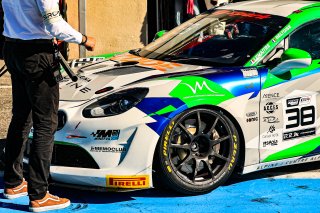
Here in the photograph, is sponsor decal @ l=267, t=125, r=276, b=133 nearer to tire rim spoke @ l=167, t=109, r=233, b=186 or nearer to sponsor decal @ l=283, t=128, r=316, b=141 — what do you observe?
sponsor decal @ l=283, t=128, r=316, b=141

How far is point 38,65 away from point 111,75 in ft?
2.89

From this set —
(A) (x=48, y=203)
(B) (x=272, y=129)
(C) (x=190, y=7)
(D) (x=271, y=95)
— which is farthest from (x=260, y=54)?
(C) (x=190, y=7)

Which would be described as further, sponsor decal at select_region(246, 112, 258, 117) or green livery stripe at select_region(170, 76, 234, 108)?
sponsor decal at select_region(246, 112, 258, 117)

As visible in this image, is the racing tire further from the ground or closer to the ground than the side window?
closer to the ground

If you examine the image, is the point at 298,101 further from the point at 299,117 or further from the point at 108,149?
the point at 108,149

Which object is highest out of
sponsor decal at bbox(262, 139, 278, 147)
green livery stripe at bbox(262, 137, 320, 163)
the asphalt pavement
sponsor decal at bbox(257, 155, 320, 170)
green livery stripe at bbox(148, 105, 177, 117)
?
green livery stripe at bbox(148, 105, 177, 117)

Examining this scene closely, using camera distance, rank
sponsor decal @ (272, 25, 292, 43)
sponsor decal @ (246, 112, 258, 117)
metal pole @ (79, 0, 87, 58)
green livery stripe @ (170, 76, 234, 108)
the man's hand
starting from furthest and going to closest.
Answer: metal pole @ (79, 0, 87, 58) → sponsor decal @ (272, 25, 292, 43) → sponsor decal @ (246, 112, 258, 117) → green livery stripe @ (170, 76, 234, 108) → the man's hand

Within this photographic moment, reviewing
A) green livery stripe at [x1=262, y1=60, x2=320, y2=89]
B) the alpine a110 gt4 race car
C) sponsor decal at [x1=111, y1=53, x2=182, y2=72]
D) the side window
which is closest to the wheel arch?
the alpine a110 gt4 race car

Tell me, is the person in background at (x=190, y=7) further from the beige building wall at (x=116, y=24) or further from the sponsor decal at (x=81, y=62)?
the sponsor decal at (x=81, y=62)

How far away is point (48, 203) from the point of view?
4656 mm

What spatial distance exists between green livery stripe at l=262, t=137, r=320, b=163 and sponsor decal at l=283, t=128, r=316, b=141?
7 centimetres

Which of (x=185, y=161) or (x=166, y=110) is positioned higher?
(x=166, y=110)

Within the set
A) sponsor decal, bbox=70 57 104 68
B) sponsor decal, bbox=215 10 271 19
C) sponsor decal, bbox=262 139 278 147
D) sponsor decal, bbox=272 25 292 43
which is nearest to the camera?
sponsor decal, bbox=262 139 278 147

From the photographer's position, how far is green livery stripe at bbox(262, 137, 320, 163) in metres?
5.13
